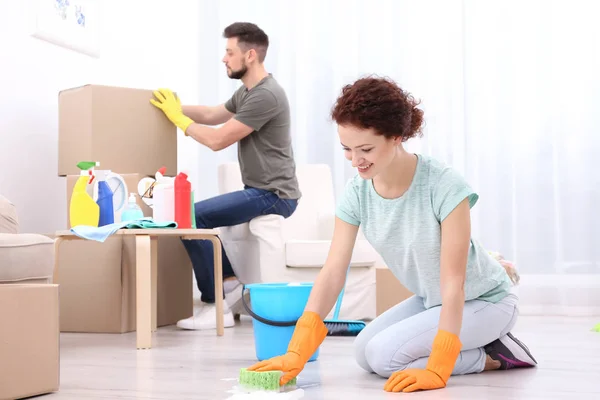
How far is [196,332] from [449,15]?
2.05 metres

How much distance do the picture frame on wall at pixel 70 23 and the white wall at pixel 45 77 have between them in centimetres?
3

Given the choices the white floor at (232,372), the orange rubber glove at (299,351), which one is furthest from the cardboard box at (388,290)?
the orange rubber glove at (299,351)

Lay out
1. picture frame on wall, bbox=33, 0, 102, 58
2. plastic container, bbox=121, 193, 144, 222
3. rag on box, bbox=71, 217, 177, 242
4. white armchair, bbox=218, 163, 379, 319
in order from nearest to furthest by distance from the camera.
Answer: rag on box, bbox=71, 217, 177, 242 → plastic container, bbox=121, 193, 144, 222 → picture frame on wall, bbox=33, 0, 102, 58 → white armchair, bbox=218, 163, 379, 319

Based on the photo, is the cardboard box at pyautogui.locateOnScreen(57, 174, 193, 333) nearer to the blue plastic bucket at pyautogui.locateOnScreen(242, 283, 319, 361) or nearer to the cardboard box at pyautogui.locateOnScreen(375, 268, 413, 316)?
the blue plastic bucket at pyautogui.locateOnScreen(242, 283, 319, 361)

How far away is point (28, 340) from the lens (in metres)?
1.56

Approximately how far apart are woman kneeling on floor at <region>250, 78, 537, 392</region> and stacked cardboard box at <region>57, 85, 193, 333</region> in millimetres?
1235

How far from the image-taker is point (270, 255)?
3.17 m

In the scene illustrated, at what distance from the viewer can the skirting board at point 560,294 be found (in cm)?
352

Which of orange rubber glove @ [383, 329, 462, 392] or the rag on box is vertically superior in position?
the rag on box

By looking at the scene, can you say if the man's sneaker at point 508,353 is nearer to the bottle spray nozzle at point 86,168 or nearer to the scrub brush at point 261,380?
the scrub brush at point 261,380

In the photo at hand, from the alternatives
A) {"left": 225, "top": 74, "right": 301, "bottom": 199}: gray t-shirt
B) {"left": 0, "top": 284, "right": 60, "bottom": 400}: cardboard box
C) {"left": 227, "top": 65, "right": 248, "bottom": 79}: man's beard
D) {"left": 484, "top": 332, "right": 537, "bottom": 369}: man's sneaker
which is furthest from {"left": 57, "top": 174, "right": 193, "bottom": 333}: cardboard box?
{"left": 484, "top": 332, "right": 537, "bottom": 369}: man's sneaker

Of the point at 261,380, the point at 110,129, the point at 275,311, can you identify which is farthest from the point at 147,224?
the point at 261,380

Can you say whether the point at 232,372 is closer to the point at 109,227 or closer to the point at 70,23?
the point at 109,227

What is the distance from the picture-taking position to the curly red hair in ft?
5.16
